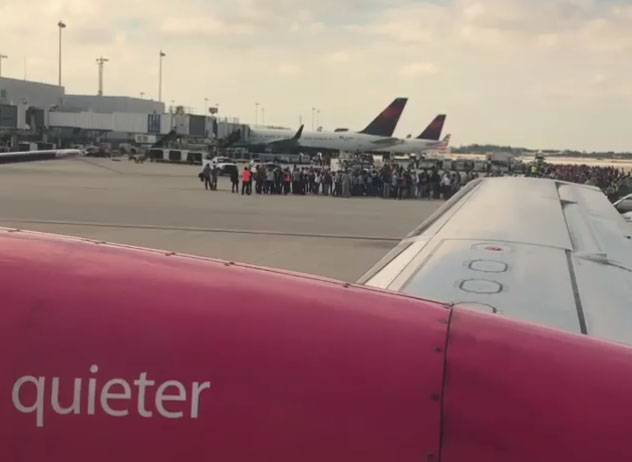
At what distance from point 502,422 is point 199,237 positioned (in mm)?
15299

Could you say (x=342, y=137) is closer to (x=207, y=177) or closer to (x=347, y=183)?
(x=207, y=177)

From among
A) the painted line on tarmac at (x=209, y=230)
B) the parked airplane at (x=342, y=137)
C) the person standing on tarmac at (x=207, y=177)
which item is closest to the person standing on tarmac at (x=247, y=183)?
the person standing on tarmac at (x=207, y=177)

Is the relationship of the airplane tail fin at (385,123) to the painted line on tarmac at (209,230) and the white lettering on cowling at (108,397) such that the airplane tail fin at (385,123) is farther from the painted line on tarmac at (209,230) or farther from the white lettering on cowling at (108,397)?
the white lettering on cowling at (108,397)

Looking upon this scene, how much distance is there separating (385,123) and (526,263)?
9188 cm

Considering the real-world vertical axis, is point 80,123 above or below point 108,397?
above

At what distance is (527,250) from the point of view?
17.4 ft

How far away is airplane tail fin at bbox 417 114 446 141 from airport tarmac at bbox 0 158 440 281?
79237mm

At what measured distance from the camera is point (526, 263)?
493 centimetres

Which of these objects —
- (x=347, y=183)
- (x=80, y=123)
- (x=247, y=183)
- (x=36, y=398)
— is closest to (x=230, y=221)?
(x=247, y=183)

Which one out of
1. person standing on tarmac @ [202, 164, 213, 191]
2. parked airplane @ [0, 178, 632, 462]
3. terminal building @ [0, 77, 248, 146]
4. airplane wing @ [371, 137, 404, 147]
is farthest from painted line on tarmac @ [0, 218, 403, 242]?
terminal building @ [0, 77, 248, 146]

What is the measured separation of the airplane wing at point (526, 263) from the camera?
395 cm

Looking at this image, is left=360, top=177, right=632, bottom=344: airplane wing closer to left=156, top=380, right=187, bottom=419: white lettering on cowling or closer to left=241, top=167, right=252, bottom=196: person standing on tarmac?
left=156, top=380, right=187, bottom=419: white lettering on cowling

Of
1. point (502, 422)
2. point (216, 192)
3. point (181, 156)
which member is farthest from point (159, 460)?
point (181, 156)

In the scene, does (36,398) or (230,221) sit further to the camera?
(230,221)
